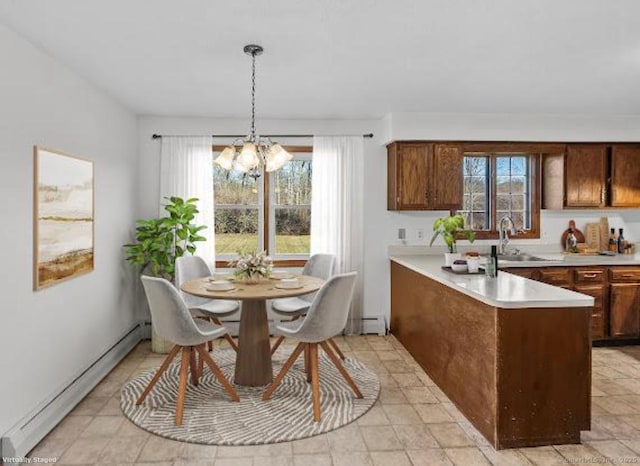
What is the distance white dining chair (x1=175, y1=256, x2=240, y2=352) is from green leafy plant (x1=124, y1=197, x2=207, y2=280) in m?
0.19

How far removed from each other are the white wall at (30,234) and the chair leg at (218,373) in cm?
94

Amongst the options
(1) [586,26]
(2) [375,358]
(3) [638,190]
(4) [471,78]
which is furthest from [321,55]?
(3) [638,190]

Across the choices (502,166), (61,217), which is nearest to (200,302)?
(61,217)

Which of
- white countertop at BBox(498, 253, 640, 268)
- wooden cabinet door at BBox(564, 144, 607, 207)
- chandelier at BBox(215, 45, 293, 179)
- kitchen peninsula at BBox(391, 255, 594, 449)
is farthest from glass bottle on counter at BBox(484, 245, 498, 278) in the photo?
wooden cabinet door at BBox(564, 144, 607, 207)

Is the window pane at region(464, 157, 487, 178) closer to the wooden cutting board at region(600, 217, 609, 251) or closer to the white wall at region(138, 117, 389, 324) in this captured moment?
the white wall at region(138, 117, 389, 324)

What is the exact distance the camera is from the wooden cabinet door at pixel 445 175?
4633mm

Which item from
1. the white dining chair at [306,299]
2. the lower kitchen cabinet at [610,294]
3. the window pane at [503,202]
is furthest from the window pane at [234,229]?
the lower kitchen cabinet at [610,294]

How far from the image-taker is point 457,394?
3088 mm

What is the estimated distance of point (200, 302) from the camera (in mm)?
4188

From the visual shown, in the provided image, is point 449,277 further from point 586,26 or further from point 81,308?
point 81,308

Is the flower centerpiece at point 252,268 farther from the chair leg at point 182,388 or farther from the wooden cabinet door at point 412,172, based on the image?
the wooden cabinet door at point 412,172

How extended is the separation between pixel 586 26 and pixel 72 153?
10.8ft

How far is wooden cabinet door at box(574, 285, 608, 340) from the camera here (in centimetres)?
441

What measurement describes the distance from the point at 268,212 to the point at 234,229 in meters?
0.41
